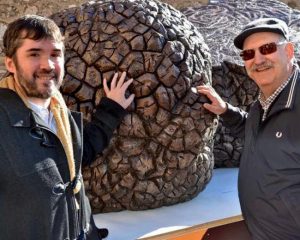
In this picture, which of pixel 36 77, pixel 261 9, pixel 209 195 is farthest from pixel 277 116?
pixel 261 9

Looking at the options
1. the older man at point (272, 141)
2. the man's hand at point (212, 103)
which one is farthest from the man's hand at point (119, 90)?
the older man at point (272, 141)

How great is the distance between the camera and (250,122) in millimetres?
1384

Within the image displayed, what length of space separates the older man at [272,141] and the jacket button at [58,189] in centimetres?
56

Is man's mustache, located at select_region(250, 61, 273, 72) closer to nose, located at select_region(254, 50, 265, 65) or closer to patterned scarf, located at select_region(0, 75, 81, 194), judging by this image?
nose, located at select_region(254, 50, 265, 65)

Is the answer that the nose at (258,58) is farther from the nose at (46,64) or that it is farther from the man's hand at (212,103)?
the nose at (46,64)

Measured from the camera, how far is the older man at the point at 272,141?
1.20 meters

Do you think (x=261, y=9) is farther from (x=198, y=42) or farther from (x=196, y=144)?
(x=196, y=144)

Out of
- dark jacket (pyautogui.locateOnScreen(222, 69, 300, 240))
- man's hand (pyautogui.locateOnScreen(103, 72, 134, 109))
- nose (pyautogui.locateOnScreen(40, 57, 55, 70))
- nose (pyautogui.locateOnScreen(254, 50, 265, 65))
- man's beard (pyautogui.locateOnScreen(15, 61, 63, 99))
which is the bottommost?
dark jacket (pyautogui.locateOnScreen(222, 69, 300, 240))

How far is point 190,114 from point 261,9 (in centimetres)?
131

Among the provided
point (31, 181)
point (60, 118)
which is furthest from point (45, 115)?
point (31, 181)

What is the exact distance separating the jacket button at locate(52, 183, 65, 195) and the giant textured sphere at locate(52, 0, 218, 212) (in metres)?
0.41

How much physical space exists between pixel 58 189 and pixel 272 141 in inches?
23.2

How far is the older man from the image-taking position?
120 centimetres

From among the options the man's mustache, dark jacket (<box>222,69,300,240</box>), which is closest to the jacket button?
dark jacket (<box>222,69,300,240</box>)
